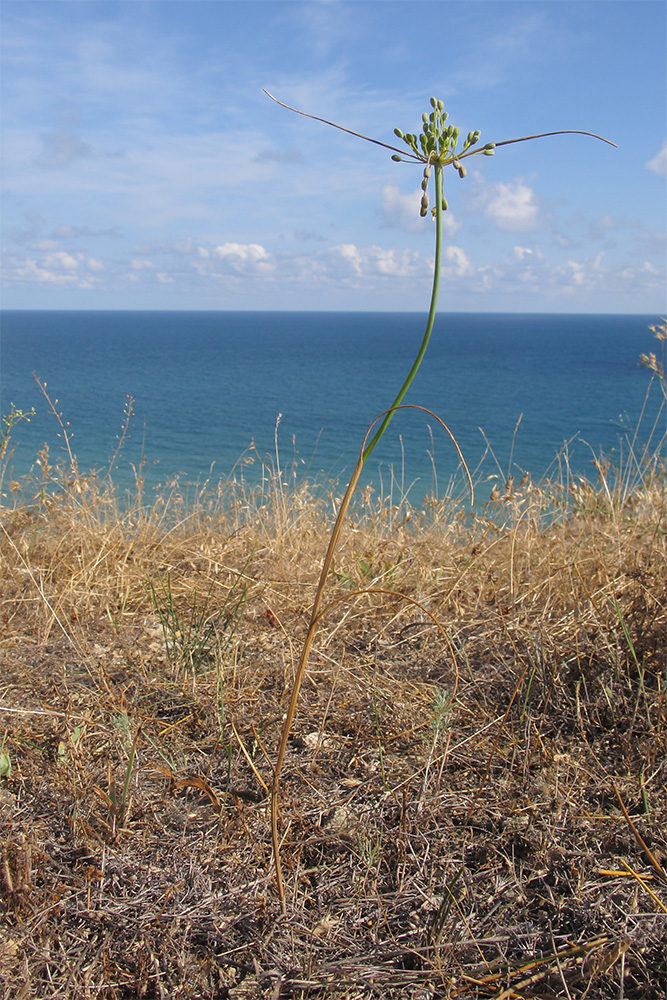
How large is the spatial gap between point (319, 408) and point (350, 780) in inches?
1369

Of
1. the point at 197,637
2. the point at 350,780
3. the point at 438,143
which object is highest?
the point at 438,143

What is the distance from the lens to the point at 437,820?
163cm

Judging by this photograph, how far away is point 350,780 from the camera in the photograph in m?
1.76

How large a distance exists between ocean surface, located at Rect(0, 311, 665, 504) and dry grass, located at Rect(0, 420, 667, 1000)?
125cm

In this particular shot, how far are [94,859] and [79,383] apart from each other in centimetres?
4520

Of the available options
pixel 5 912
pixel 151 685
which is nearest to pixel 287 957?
pixel 5 912

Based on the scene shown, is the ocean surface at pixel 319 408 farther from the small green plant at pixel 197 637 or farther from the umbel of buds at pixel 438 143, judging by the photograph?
the umbel of buds at pixel 438 143

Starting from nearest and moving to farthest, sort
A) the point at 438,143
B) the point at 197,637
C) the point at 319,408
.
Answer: the point at 438,143 < the point at 197,637 < the point at 319,408

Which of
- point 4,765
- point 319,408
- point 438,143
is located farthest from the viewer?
point 319,408

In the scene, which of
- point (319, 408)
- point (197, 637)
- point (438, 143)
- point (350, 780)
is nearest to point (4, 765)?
point (197, 637)

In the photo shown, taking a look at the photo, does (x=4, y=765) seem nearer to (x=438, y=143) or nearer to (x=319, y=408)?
(x=438, y=143)

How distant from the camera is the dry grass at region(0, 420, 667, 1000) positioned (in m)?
1.29

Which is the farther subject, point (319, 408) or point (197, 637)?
point (319, 408)

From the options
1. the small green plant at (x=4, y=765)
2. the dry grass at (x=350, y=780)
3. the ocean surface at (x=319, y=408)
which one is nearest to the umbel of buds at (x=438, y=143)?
the dry grass at (x=350, y=780)
